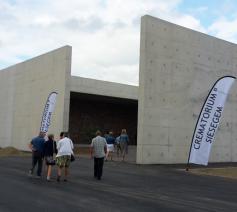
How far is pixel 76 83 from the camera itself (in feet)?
118

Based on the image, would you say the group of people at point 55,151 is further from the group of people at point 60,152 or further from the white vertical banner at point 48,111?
the white vertical banner at point 48,111

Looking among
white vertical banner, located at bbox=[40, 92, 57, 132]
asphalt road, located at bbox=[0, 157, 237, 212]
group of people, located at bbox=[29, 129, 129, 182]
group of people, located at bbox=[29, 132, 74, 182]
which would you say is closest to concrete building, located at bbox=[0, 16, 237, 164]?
white vertical banner, located at bbox=[40, 92, 57, 132]

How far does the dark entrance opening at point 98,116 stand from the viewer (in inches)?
1790

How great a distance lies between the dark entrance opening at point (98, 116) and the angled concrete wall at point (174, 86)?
19.1 metres

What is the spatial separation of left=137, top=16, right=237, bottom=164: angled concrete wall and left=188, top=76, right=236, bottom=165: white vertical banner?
9.49 ft

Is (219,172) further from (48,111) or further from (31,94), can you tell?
(31,94)

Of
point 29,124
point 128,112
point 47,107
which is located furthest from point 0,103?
point 128,112

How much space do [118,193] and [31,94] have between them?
2252cm

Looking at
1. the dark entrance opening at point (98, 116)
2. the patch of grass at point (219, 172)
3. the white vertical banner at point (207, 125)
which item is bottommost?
the patch of grass at point (219, 172)

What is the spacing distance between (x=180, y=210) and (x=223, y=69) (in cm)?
1708

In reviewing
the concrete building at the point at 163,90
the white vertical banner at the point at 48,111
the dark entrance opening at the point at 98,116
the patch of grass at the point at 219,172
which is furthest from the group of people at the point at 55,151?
the dark entrance opening at the point at 98,116

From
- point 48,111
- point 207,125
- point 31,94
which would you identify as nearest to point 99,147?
point 207,125

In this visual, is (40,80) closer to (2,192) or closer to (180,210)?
(2,192)

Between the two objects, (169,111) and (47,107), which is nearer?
(169,111)
